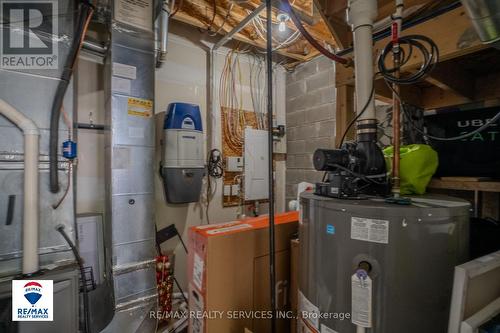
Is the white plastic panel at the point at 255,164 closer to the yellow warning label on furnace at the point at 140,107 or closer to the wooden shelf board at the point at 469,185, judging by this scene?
the yellow warning label on furnace at the point at 140,107

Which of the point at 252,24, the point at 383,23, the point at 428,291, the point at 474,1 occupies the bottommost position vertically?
the point at 428,291

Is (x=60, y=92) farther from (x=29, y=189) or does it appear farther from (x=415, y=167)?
(x=415, y=167)

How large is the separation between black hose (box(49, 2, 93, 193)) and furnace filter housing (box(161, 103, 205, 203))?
725 mm

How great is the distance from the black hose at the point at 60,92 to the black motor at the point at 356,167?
1610 millimetres

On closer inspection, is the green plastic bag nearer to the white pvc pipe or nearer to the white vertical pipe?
the white pvc pipe

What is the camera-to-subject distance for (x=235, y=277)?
1.11m

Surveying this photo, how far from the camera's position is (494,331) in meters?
0.59

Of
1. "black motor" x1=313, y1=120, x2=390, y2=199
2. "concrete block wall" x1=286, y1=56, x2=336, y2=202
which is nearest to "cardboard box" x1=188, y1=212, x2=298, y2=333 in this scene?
"black motor" x1=313, y1=120, x2=390, y2=199

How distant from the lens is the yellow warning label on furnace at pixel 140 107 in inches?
66.0

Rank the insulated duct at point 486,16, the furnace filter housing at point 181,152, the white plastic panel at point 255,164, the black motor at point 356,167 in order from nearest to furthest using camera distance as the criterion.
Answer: the insulated duct at point 486,16 → the black motor at point 356,167 → the furnace filter housing at point 181,152 → the white plastic panel at point 255,164

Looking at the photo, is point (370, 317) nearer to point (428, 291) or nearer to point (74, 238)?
point (428, 291)

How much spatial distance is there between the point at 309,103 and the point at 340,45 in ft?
4.85

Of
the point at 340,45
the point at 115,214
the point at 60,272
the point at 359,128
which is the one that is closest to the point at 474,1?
the point at 359,128

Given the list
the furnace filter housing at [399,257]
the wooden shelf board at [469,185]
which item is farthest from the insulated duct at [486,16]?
the wooden shelf board at [469,185]
